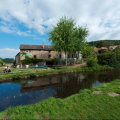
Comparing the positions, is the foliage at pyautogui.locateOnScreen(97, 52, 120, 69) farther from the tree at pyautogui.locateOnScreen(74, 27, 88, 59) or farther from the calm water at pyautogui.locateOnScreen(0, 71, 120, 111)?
the calm water at pyautogui.locateOnScreen(0, 71, 120, 111)

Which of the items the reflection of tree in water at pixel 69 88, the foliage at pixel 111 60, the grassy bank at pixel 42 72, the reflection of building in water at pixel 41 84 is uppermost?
the foliage at pixel 111 60

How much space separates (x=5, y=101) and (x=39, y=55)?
21.4m

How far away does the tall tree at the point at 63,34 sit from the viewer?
1895 cm

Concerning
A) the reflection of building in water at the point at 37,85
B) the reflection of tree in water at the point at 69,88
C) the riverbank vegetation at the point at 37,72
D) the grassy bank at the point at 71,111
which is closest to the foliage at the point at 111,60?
the riverbank vegetation at the point at 37,72

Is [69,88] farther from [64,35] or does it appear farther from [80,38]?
[80,38]

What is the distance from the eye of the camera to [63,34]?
1953 cm

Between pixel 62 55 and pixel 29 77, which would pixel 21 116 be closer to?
pixel 29 77

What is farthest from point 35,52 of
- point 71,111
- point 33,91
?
point 71,111

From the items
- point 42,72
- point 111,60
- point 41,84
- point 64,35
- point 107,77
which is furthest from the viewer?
point 111,60

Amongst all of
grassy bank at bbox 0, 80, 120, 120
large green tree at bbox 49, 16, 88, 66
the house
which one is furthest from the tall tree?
grassy bank at bbox 0, 80, 120, 120

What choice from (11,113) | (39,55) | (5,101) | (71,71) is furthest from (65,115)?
(39,55)

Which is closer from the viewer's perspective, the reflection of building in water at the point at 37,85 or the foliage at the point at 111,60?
the reflection of building in water at the point at 37,85

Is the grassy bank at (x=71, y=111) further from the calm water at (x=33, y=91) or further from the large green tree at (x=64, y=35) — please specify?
the large green tree at (x=64, y=35)

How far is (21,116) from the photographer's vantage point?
10.4ft
